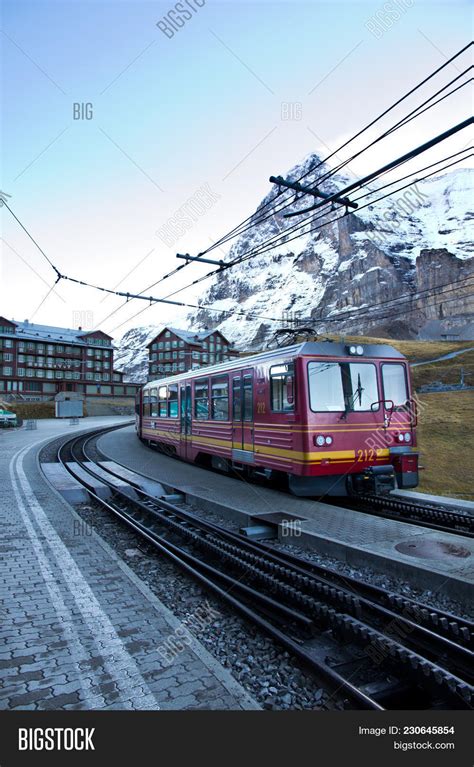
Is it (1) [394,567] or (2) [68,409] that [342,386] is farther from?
(2) [68,409]

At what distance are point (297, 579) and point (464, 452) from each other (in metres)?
16.6

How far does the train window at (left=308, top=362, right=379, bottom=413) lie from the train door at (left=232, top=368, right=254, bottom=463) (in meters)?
2.25

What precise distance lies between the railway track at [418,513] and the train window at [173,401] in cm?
879

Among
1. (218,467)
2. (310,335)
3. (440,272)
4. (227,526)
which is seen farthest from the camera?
(440,272)

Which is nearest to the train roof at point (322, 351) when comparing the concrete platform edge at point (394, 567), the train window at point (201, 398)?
the train window at point (201, 398)

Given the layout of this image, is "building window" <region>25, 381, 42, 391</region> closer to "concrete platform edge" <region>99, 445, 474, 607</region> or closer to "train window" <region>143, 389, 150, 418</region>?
"train window" <region>143, 389, 150, 418</region>

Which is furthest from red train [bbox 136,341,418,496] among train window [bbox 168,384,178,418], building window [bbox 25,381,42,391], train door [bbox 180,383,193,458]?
building window [bbox 25,381,42,391]

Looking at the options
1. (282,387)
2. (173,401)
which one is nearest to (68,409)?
(173,401)

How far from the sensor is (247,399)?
11.7 meters

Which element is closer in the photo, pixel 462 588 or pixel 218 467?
pixel 462 588
